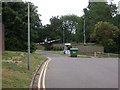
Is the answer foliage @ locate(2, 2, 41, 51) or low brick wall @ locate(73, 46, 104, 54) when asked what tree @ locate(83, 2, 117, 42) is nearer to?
low brick wall @ locate(73, 46, 104, 54)

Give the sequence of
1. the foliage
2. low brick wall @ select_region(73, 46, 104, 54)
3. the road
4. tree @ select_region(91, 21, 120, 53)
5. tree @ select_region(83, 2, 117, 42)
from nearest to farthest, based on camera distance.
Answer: the road
the foliage
low brick wall @ select_region(73, 46, 104, 54)
tree @ select_region(91, 21, 120, 53)
tree @ select_region(83, 2, 117, 42)

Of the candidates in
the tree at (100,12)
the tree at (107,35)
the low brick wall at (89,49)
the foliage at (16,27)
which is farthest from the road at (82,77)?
the tree at (100,12)

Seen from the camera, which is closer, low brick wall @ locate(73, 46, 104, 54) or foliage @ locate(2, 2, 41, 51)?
foliage @ locate(2, 2, 41, 51)

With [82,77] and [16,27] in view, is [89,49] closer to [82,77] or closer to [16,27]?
[16,27]

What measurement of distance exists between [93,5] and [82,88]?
71.8 m

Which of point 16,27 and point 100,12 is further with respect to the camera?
point 100,12

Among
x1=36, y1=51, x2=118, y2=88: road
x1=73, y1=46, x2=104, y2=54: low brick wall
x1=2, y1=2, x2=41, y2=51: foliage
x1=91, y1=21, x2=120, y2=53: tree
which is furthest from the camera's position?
x1=91, y1=21, x2=120, y2=53: tree

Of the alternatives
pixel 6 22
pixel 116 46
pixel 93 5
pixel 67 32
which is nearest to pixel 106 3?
pixel 93 5

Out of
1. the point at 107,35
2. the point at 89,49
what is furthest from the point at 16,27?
the point at 107,35

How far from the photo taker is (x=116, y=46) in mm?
69250

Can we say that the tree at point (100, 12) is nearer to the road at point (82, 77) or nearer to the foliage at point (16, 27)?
the foliage at point (16, 27)

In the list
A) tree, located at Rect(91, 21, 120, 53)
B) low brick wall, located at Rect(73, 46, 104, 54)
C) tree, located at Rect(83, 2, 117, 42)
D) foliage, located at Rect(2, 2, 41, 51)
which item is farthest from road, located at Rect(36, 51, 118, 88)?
tree, located at Rect(83, 2, 117, 42)

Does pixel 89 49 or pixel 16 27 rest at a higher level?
pixel 16 27

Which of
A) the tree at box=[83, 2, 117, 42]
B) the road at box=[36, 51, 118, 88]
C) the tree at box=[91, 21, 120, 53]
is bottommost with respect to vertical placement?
the road at box=[36, 51, 118, 88]
